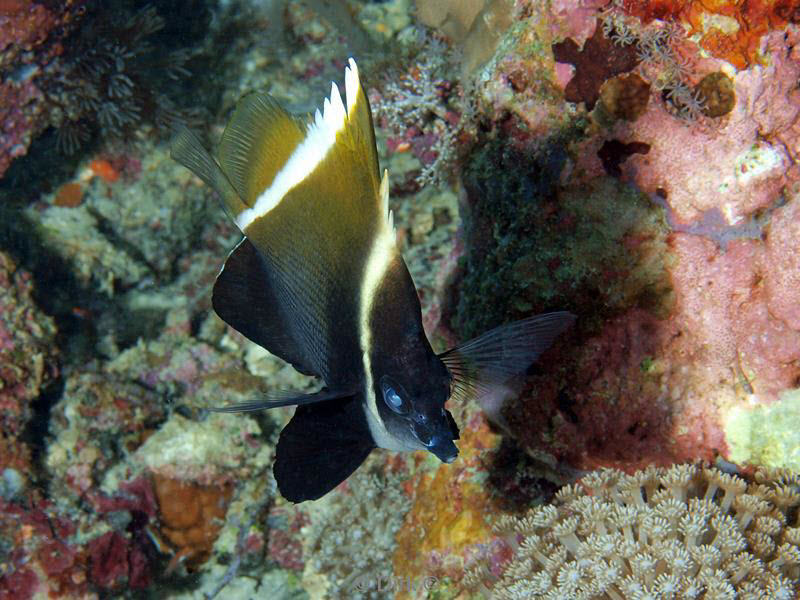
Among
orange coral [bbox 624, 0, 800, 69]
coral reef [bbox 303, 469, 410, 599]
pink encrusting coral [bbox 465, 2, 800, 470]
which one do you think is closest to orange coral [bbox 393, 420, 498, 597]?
coral reef [bbox 303, 469, 410, 599]

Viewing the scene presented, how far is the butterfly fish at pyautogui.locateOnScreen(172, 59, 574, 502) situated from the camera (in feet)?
5.20

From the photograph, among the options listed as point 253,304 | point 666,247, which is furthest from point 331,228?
point 666,247

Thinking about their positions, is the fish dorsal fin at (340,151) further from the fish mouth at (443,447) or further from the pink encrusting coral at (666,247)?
the pink encrusting coral at (666,247)

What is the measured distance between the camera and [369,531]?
391 centimetres

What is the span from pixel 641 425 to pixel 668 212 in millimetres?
983

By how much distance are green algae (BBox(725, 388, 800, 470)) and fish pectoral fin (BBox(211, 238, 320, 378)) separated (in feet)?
6.29

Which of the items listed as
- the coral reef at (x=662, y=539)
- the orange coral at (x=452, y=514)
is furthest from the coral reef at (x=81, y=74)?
the coral reef at (x=662, y=539)

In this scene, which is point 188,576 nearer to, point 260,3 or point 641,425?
point 641,425

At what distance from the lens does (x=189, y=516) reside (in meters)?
4.42

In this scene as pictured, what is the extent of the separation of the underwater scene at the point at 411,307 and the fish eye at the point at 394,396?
0.04 feet

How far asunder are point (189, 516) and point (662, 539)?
356cm

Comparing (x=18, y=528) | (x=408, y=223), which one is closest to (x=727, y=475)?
(x=408, y=223)

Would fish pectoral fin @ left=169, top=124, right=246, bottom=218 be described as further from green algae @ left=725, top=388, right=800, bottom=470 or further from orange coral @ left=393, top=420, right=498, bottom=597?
green algae @ left=725, top=388, right=800, bottom=470

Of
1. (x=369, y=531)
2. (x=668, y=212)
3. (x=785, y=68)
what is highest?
(x=785, y=68)
